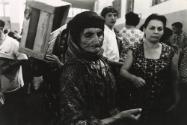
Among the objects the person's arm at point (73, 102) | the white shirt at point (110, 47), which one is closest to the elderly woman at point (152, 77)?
the white shirt at point (110, 47)

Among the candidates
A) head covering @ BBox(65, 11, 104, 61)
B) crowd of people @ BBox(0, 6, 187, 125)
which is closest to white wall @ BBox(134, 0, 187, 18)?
crowd of people @ BBox(0, 6, 187, 125)

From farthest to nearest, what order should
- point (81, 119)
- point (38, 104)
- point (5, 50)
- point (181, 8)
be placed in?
1. point (181, 8)
2. point (38, 104)
3. point (5, 50)
4. point (81, 119)

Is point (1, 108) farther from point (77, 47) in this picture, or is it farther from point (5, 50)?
point (77, 47)

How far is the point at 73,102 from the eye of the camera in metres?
1.33

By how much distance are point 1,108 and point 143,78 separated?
5.70ft

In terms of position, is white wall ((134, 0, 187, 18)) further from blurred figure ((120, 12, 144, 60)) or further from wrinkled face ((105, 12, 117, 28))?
wrinkled face ((105, 12, 117, 28))

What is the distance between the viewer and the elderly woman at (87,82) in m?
1.34

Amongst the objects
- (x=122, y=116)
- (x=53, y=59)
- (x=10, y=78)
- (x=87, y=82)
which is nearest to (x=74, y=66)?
(x=87, y=82)

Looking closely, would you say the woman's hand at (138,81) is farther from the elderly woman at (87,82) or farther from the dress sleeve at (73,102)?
the dress sleeve at (73,102)

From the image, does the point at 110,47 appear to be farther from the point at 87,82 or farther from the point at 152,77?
the point at 87,82

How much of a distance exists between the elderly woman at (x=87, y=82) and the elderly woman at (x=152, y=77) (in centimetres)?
89

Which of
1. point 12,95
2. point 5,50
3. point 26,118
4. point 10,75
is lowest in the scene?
point 26,118

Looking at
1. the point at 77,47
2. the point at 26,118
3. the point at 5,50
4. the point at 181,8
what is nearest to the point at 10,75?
the point at 5,50

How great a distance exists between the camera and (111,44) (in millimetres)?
3105
